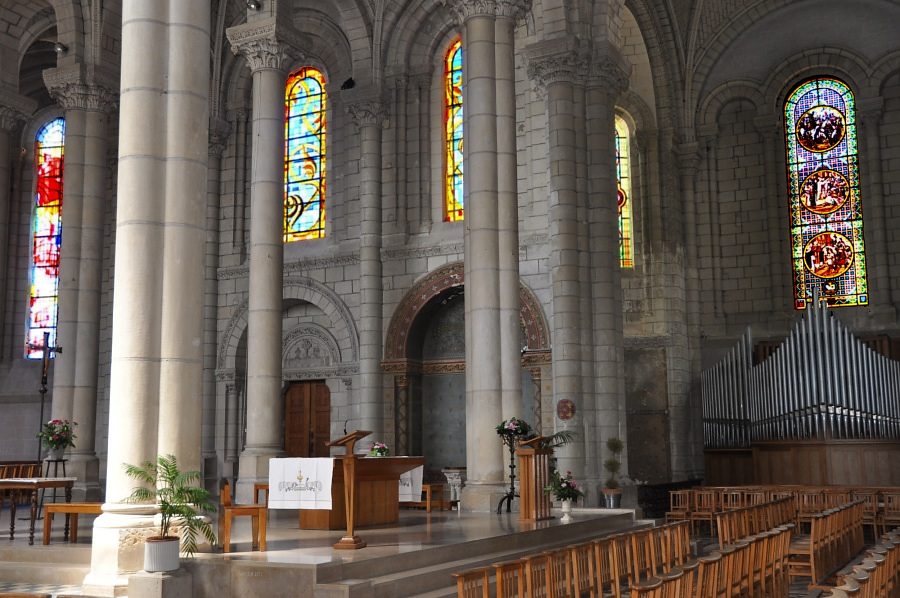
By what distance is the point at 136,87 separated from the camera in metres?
10.4

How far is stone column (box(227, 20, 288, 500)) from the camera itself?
16188 millimetres

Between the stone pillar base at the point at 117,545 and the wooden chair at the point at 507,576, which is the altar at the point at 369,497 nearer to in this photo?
the stone pillar base at the point at 117,545

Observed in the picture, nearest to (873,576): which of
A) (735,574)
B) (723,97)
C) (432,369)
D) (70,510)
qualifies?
(735,574)

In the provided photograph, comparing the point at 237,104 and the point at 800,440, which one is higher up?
the point at 237,104

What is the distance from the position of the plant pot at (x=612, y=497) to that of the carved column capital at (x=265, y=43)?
1002 cm

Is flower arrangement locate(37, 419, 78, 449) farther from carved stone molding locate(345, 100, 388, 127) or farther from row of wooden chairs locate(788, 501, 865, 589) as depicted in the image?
carved stone molding locate(345, 100, 388, 127)

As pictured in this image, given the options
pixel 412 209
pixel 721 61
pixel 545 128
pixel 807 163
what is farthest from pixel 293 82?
pixel 807 163

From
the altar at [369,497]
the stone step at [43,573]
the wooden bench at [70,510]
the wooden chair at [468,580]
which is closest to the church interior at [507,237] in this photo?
the altar at [369,497]

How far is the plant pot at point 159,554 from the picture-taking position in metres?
8.75

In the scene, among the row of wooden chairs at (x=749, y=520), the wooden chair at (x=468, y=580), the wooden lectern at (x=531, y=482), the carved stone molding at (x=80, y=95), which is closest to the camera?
the wooden chair at (x=468, y=580)

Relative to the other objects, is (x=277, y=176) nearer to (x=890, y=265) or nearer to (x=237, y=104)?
(x=237, y=104)

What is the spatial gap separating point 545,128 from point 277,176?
756cm

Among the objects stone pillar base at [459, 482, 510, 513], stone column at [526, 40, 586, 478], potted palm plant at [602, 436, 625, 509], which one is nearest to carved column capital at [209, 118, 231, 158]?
stone column at [526, 40, 586, 478]

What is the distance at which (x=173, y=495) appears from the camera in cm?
941
